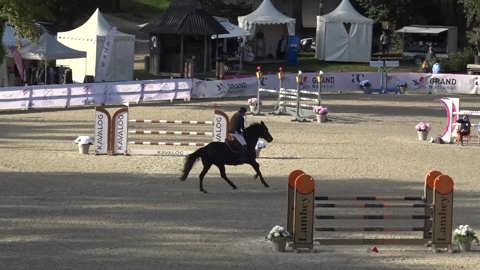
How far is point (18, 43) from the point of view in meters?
40.1

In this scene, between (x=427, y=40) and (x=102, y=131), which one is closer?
(x=102, y=131)

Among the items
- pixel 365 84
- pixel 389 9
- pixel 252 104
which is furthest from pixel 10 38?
pixel 389 9

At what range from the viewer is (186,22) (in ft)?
169

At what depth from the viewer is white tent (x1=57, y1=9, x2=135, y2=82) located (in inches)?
1772

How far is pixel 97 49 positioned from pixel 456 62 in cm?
2210

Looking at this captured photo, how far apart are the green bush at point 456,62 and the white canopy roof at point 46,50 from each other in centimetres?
2272

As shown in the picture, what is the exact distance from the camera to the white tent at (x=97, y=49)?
148ft

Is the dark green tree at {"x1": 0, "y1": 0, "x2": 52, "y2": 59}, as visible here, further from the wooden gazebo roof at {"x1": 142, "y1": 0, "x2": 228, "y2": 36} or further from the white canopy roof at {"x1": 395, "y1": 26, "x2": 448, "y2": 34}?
the white canopy roof at {"x1": 395, "y1": 26, "x2": 448, "y2": 34}

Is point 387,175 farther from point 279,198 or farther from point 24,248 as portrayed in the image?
point 24,248

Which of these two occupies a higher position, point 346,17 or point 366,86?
point 346,17

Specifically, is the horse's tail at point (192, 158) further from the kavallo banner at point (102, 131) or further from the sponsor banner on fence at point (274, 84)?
the sponsor banner on fence at point (274, 84)

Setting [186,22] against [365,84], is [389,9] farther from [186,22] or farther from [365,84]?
[365,84]

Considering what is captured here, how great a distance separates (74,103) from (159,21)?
16005 millimetres

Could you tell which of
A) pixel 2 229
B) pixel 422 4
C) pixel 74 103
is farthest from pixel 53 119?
pixel 422 4
